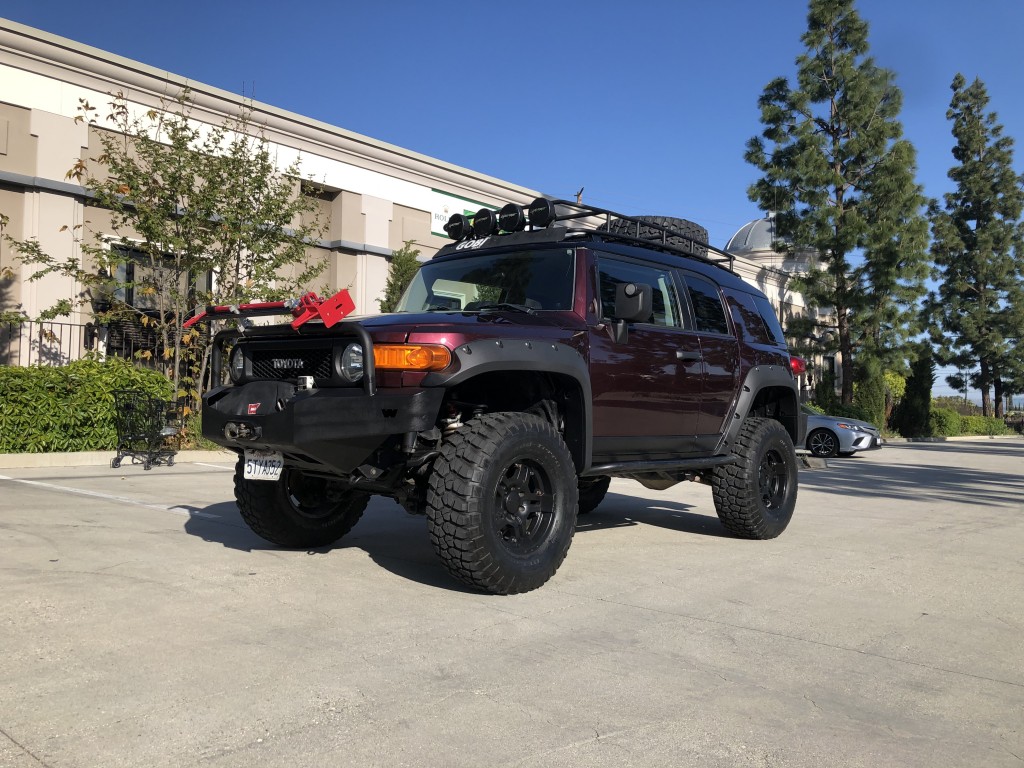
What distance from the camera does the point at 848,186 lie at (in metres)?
29.8

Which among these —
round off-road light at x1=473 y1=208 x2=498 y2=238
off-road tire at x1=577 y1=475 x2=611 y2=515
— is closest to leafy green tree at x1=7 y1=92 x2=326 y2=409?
off-road tire at x1=577 y1=475 x2=611 y2=515

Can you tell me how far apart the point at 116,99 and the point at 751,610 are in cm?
1448

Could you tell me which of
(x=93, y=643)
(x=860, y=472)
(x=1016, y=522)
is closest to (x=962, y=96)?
(x=860, y=472)

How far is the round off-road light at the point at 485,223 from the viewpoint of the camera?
19.9 feet

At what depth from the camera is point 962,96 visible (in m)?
43.6

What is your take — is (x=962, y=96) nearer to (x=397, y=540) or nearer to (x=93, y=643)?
(x=397, y=540)

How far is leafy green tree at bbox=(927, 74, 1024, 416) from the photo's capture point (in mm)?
43031

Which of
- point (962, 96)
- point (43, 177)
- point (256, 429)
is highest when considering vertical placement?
point (962, 96)

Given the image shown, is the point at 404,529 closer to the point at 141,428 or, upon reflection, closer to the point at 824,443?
the point at 141,428

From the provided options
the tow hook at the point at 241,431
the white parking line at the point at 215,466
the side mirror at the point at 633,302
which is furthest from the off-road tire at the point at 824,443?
the tow hook at the point at 241,431

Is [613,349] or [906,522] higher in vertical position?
[613,349]

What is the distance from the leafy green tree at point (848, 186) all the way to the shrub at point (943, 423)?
8762 millimetres

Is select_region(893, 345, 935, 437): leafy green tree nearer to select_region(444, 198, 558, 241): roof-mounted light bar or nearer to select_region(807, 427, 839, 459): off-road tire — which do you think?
select_region(807, 427, 839, 459): off-road tire

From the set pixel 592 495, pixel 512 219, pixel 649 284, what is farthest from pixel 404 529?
Result: pixel 649 284
